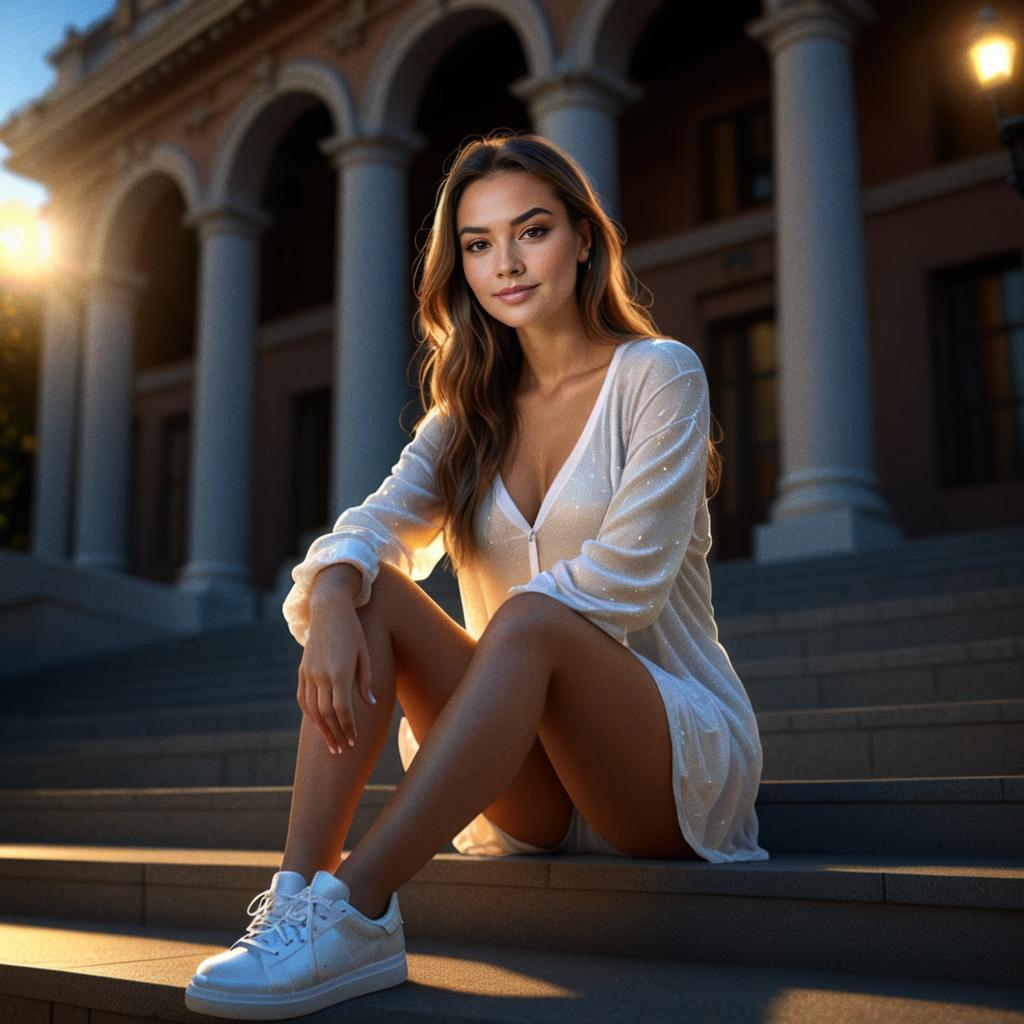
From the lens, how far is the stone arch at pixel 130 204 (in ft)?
52.5

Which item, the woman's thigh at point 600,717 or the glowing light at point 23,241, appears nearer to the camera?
the woman's thigh at point 600,717

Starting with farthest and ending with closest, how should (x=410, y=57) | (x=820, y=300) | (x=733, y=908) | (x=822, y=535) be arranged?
(x=410, y=57)
(x=820, y=300)
(x=822, y=535)
(x=733, y=908)

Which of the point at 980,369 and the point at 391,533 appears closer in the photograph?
the point at 391,533

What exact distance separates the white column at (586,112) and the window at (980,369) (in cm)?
384

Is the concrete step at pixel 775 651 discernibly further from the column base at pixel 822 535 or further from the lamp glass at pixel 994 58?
the lamp glass at pixel 994 58

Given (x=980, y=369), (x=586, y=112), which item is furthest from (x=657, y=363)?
(x=980, y=369)

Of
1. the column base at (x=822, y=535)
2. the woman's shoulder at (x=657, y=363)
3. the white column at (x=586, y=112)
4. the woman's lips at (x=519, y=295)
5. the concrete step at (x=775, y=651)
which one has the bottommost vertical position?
the concrete step at (x=775, y=651)

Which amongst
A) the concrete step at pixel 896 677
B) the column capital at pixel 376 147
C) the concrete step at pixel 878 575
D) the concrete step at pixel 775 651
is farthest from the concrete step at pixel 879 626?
the column capital at pixel 376 147

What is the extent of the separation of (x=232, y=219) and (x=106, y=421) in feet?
12.0

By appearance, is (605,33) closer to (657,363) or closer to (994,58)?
(994,58)

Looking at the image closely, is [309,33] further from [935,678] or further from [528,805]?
[528,805]

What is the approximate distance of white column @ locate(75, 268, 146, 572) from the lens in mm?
16609

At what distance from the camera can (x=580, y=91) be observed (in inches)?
445

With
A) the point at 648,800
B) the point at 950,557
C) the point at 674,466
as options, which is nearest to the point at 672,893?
the point at 648,800
